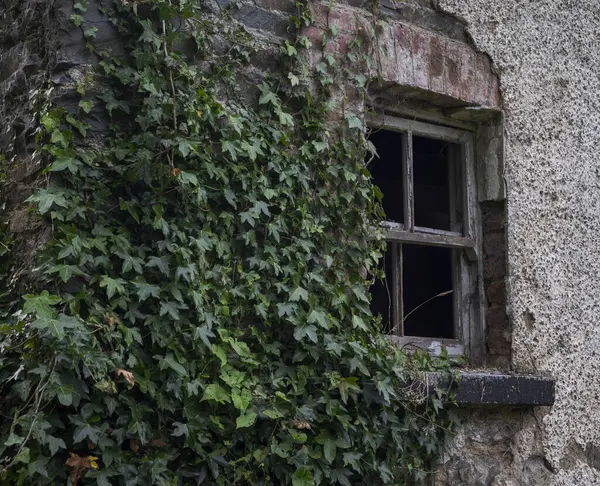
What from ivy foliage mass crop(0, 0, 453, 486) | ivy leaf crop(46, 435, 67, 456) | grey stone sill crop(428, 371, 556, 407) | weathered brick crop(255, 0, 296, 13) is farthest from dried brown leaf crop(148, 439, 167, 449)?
weathered brick crop(255, 0, 296, 13)

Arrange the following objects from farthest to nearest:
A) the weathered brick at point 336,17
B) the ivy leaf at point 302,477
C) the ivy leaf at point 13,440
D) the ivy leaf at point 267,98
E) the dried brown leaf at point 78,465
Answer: the weathered brick at point 336,17, the ivy leaf at point 267,98, the ivy leaf at point 302,477, the dried brown leaf at point 78,465, the ivy leaf at point 13,440

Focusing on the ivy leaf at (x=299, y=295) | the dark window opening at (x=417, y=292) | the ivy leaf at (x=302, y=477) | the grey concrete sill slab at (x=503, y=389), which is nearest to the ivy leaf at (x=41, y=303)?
the ivy leaf at (x=299, y=295)

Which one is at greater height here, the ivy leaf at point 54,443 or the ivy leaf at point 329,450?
the ivy leaf at point 54,443

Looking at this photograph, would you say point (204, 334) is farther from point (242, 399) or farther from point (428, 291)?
point (428, 291)

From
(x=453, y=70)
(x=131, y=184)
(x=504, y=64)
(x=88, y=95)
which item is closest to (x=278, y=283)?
(x=131, y=184)

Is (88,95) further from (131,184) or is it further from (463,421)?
(463,421)

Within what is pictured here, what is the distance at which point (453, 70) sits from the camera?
14.0 feet

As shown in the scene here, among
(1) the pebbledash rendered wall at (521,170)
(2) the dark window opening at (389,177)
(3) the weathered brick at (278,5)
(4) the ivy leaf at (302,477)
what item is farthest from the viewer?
(2) the dark window opening at (389,177)

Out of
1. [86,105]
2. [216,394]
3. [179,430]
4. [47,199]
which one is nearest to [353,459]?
[216,394]

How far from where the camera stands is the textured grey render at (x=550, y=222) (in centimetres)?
431

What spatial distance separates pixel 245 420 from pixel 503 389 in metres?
1.42

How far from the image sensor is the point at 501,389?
13.2 feet

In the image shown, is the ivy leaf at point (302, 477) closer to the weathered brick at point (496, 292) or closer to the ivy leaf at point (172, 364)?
the ivy leaf at point (172, 364)

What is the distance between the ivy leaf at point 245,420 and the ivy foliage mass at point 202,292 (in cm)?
1
